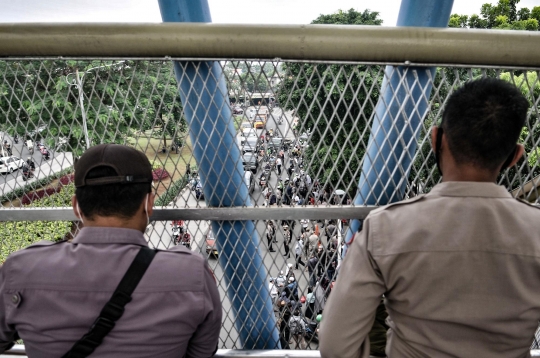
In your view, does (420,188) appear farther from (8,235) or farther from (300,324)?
(8,235)

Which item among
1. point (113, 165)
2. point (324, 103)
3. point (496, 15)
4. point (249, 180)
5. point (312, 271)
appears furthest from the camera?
point (496, 15)

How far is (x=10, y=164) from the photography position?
1.79 m

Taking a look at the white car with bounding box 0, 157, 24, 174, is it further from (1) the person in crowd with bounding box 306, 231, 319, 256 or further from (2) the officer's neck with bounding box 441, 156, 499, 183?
(2) the officer's neck with bounding box 441, 156, 499, 183

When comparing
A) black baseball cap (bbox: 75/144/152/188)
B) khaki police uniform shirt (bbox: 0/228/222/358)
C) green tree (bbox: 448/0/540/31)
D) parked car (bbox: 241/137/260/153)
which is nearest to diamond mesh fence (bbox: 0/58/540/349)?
parked car (bbox: 241/137/260/153)

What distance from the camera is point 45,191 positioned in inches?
72.9

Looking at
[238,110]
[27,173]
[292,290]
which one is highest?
[238,110]

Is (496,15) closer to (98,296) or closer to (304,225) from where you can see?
(304,225)

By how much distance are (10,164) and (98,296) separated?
105 centimetres

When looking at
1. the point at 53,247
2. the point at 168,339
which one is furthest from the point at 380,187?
the point at 53,247

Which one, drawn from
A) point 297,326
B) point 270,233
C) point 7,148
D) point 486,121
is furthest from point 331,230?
point 7,148

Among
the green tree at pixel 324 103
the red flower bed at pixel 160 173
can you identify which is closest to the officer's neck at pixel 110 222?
the red flower bed at pixel 160 173

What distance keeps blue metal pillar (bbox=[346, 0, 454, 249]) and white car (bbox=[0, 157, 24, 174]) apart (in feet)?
5.49

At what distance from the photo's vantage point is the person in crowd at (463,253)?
3.74ft

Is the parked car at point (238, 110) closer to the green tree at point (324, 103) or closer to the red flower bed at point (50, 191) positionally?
the green tree at point (324, 103)
